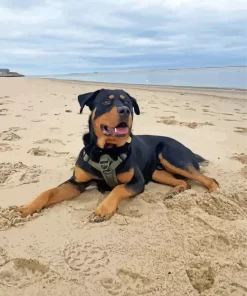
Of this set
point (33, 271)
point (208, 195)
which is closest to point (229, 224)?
point (208, 195)

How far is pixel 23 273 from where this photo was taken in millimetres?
2385

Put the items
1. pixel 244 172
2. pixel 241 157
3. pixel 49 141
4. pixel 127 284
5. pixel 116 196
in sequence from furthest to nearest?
pixel 49 141
pixel 241 157
pixel 244 172
pixel 116 196
pixel 127 284

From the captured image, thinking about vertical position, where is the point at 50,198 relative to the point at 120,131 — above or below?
below

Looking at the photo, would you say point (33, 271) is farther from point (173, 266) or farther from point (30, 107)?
point (30, 107)

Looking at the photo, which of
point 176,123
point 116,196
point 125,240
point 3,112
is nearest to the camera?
point 125,240

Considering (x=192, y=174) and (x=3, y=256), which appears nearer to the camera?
(x=3, y=256)

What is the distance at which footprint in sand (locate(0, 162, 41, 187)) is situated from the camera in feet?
13.3

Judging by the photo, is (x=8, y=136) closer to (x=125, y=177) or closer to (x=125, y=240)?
(x=125, y=177)

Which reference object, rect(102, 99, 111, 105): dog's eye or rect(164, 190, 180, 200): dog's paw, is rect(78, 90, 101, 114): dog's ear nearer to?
rect(102, 99, 111, 105): dog's eye

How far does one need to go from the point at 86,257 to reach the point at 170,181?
1786 millimetres

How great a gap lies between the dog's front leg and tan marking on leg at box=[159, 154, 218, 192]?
62 cm

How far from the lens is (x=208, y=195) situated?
3600mm

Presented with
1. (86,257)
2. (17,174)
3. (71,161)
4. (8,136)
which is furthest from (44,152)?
(86,257)

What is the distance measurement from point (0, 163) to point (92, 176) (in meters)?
1.52
